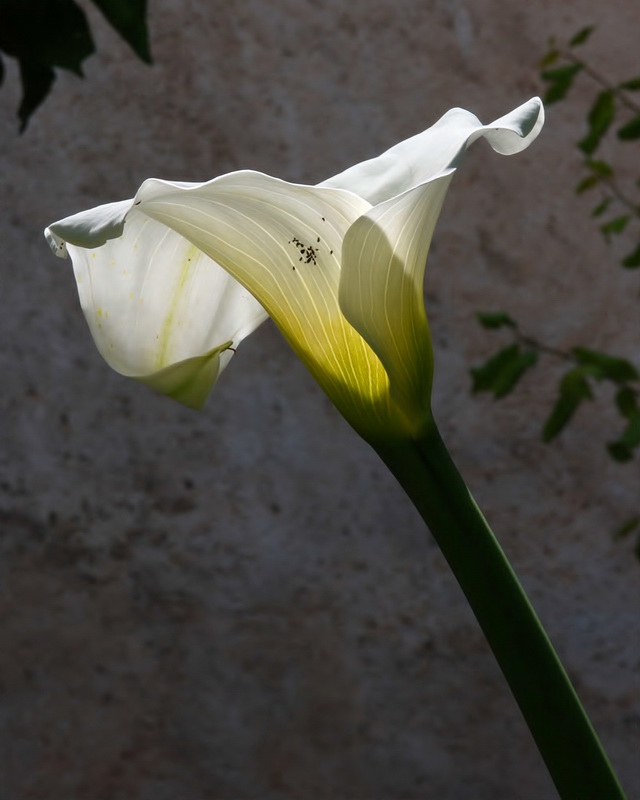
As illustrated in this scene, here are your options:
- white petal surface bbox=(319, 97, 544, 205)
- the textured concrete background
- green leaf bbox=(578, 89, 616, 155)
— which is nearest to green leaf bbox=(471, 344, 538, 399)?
green leaf bbox=(578, 89, 616, 155)

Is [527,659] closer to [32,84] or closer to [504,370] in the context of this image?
[32,84]

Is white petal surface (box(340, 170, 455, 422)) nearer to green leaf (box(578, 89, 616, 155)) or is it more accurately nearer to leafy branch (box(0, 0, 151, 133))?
leafy branch (box(0, 0, 151, 133))

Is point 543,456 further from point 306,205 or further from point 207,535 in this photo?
point 306,205

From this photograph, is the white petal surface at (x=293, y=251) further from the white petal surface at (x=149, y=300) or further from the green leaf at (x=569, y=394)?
the green leaf at (x=569, y=394)

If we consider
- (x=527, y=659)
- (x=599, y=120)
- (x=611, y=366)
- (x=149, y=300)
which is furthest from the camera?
(x=599, y=120)

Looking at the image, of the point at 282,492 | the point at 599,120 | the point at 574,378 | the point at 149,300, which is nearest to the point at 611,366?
the point at 574,378

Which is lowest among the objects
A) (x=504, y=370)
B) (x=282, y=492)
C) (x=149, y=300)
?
(x=282, y=492)
